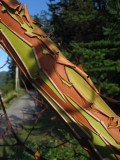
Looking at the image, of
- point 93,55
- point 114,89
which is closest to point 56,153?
point 114,89

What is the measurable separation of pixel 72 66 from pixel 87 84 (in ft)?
0.24

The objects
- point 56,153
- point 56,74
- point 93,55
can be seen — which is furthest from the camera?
point 93,55

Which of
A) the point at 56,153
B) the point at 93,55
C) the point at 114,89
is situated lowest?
the point at 56,153

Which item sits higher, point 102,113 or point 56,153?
point 102,113

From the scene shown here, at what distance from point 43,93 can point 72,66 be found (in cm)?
12

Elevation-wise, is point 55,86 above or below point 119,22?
below

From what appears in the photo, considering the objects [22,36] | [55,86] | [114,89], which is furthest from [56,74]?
[114,89]

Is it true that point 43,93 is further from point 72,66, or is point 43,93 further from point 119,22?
point 119,22

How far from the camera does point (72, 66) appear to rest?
1.08m

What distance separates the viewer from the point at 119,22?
11.6 m

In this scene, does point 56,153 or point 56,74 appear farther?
point 56,153

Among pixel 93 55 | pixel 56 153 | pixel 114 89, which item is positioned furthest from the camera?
pixel 93 55

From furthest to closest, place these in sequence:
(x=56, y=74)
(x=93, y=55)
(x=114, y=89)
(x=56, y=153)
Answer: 1. (x=93, y=55)
2. (x=114, y=89)
3. (x=56, y=153)
4. (x=56, y=74)

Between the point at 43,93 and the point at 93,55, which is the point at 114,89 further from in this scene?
the point at 43,93
